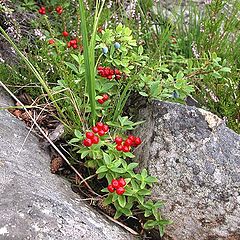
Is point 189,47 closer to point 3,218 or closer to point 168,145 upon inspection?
point 168,145

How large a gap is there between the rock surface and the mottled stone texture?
0.88 feet

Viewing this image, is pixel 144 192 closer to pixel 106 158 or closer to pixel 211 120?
pixel 106 158

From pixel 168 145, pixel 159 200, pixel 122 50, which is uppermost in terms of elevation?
pixel 122 50

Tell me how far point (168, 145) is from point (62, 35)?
1.21 metres

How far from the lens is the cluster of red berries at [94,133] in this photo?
2107 mm

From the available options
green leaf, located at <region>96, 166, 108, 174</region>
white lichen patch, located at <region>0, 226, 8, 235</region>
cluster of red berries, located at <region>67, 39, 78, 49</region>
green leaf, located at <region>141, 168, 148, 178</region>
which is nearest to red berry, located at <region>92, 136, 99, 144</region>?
green leaf, located at <region>96, 166, 108, 174</region>

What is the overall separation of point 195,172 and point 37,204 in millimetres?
721

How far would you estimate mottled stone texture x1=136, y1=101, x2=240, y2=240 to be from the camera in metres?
2.15

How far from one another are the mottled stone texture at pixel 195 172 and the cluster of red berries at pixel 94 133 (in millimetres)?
242

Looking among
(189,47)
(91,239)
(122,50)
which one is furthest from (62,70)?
(189,47)

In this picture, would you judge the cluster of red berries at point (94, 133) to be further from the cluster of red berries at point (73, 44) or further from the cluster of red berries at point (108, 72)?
the cluster of red berries at point (73, 44)

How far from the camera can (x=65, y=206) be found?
1994mm

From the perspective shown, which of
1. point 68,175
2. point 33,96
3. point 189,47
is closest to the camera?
point 68,175

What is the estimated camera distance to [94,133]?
85.7 inches
